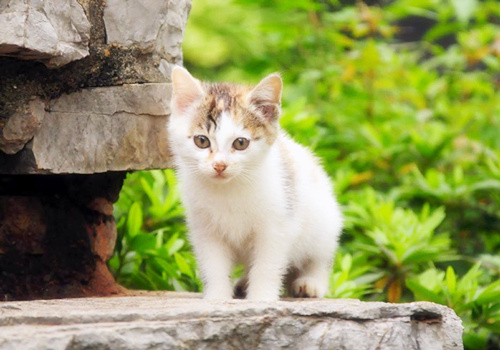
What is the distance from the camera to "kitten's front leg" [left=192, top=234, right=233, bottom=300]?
306 centimetres

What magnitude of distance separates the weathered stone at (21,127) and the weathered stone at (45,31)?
21cm

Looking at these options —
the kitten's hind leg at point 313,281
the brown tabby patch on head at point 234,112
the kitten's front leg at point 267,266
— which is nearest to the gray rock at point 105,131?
the brown tabby patch on head at point 234,112

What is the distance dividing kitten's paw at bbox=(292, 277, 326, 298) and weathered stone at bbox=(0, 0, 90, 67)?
5.01 feet

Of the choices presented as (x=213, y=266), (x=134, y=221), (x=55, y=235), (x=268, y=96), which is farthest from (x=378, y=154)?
(x=55, y=235)

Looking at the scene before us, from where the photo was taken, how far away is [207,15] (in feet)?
24.6

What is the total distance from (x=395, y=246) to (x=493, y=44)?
2831 millimetres

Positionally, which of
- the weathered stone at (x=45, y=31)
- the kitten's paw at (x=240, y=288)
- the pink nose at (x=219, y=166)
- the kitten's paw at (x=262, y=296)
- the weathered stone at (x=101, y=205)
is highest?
the weathered stone at (x=45, y=31)

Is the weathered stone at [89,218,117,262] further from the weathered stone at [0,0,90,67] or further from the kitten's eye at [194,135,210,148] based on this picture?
the weathered stone at [0,0,90,67]

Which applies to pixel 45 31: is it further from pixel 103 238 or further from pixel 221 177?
pixel 103 238

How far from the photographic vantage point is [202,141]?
116 inches

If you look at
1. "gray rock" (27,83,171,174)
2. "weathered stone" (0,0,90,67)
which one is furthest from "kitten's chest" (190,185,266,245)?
"weathered stone" (0,0,90,67)

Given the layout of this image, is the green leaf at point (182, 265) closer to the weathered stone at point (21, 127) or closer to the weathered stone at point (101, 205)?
the weathered stone at point (101, 205)

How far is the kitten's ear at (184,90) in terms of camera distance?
9.84 ft

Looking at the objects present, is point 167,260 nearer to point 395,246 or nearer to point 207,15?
point 395,246
